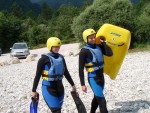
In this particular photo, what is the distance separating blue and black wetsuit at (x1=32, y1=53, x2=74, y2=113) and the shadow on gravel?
7.70ft

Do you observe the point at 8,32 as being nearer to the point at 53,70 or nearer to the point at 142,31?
the point at 142,31

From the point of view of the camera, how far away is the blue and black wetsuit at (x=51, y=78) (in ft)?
22.2

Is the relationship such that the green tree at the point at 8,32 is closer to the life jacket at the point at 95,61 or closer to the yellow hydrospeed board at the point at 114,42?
the yellow hydrospeed board at the point at 114,42

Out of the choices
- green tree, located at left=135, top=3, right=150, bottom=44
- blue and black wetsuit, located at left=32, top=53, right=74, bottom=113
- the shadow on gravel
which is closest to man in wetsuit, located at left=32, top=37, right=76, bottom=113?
blue and black wetsuit, located at left=32, top=53, right=74, bottom=113

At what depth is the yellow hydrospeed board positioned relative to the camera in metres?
8.55

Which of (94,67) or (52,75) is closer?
(52,75)

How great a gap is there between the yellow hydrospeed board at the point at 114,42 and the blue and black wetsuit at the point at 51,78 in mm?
1960

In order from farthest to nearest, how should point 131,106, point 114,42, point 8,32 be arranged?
point 8,32
point 131,106
point 114,42

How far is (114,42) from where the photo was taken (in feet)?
28.2

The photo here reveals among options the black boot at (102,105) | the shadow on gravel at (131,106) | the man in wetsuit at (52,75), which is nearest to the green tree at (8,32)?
the shadow on gravel at (131,106)

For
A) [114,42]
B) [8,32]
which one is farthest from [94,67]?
[8,32]

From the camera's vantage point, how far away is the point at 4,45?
216 ft

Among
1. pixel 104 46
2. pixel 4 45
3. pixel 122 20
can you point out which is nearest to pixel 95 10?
pixel 122 20

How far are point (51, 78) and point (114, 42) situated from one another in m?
2.35
